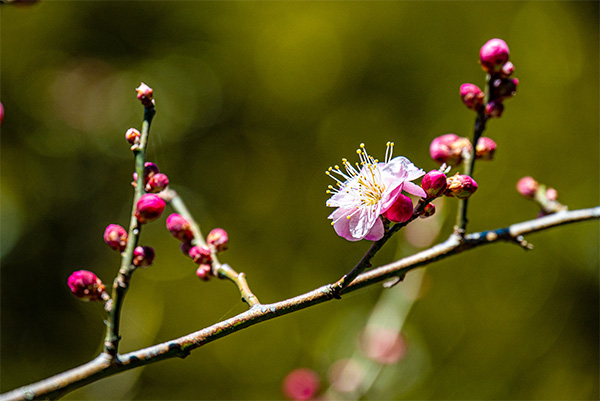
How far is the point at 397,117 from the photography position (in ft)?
10.0

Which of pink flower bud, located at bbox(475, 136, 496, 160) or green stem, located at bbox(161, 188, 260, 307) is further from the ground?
pink flower bud, located at bbox(475, 136, 496, 160)

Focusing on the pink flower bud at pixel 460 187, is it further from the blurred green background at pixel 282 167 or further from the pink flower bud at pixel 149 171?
the blurred green background at pixel 282 167

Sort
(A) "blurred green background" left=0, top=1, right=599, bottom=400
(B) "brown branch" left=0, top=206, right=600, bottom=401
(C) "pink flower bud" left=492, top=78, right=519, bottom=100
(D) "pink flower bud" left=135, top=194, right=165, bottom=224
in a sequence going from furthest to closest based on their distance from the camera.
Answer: (A) "blurred green background" left=0, top=1, right=599, bottom=400, (C) "pink flower bud" left=492, top=78, right=519, bottom=100, (D) "pink flower bud" left=135, top=194, right=165, bottom=224, (B) "brown branch" left=0, top=206, right=600, bottom=401

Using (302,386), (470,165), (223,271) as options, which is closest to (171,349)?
(223,271)

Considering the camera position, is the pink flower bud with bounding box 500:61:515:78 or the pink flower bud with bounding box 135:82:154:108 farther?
the pink flower bud with bounding box 500:61:515:78

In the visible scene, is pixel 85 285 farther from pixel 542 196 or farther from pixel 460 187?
pixel 542 196

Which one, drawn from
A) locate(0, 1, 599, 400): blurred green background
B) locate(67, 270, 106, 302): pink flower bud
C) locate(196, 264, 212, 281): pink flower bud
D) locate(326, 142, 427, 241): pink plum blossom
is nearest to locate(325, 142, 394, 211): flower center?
locate(326, 142, 427, 241): pink plum blossom

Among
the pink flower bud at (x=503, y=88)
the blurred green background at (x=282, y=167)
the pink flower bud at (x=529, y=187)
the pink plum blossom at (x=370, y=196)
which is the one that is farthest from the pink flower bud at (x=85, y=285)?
the blurred green background at (x=282, y=167)

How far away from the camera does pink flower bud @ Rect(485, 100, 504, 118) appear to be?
0.87 m

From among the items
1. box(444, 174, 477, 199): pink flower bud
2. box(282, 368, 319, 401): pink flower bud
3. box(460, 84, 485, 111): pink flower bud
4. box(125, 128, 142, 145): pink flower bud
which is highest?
box(460, 84, 485, 111): pink flower bud

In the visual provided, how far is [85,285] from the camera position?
0.72 meters

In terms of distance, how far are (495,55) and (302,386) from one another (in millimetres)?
1282

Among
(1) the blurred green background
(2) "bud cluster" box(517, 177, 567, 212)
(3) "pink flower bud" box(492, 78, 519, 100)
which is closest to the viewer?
(3) "pink flower bud" box(492, 78, 519, 100)

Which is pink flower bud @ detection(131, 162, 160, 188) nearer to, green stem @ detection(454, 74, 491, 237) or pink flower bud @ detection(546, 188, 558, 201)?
green stem @ detection(454, 74, 491, 237)
